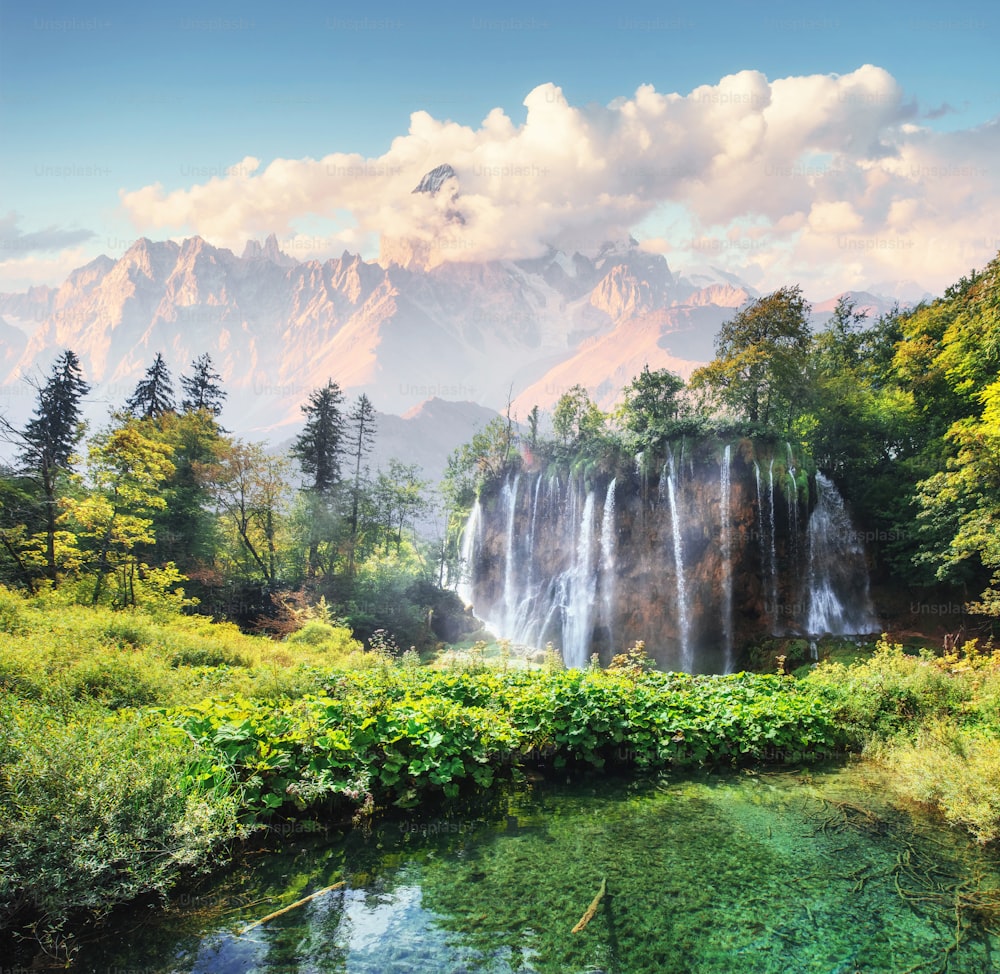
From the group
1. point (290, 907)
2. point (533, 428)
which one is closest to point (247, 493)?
point (533, 428)

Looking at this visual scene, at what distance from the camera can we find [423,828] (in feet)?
18.6

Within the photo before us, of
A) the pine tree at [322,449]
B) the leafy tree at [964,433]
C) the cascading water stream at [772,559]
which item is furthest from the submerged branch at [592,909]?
the pine tree at [322,449]

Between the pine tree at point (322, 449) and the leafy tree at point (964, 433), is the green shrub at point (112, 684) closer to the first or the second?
the leafy tree at point (964, 433)

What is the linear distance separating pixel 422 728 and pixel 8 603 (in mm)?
9805

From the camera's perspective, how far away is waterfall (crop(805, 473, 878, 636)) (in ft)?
76.9

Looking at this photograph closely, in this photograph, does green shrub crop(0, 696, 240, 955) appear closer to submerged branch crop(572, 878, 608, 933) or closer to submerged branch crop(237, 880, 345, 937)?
submerged branch crop(237, 880, 345, 937)

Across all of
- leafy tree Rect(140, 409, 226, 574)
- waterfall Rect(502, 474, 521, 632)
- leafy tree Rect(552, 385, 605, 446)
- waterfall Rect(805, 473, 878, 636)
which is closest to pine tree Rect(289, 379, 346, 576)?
leafy tree Rect(140, 409, 226, 574)

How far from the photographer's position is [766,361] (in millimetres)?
26141

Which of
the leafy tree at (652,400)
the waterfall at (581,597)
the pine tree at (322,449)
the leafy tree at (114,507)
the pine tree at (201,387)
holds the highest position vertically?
the pine tree at (201,387)

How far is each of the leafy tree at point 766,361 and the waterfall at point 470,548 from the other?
16233 mm

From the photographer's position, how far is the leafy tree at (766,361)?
85.3 ft

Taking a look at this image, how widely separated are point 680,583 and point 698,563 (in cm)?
132

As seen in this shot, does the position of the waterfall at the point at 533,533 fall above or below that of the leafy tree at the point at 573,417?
below

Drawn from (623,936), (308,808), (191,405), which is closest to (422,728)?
(308,808)
